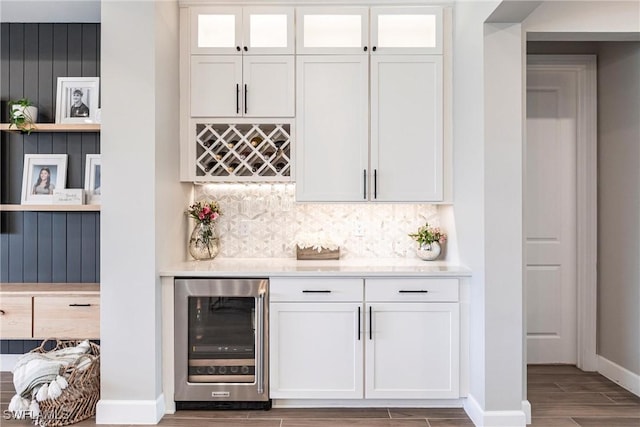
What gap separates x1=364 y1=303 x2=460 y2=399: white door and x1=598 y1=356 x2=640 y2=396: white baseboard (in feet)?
4.41

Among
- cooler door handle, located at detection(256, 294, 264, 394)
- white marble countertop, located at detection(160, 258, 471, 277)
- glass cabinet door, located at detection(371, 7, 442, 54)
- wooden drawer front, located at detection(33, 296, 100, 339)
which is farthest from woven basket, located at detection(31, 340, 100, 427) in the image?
glass cabinet door, located at detection(371, 7, 442, 54)

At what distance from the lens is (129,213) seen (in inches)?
108

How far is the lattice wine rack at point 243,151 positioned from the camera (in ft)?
10.7

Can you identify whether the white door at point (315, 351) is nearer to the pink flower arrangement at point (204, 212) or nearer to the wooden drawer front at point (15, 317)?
the pink flower arrangement at point (204, 212)

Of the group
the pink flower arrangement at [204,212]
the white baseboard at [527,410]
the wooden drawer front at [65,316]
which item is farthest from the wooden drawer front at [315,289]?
the wooden drawer front at [65,316]

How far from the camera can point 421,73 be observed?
318 cm

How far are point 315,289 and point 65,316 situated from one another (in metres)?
1.73

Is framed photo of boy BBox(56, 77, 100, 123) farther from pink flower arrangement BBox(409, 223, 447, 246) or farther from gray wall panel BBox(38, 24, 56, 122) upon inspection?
pink flower arrangement BBox(409, 223, 447, 246)

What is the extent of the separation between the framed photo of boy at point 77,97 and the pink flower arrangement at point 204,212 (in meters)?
1.03

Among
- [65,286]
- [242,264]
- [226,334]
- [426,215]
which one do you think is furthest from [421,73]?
[65,286]

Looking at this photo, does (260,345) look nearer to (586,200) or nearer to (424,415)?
(424,415)

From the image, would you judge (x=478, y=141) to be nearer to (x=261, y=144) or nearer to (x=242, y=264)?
(x=261, y=144)

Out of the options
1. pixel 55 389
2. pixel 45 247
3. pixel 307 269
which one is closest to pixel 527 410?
pixel 307 269

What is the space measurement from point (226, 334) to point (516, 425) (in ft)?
5.92
